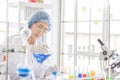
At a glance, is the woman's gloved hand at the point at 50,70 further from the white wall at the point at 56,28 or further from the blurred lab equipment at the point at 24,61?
the white wall at the point at 56,28

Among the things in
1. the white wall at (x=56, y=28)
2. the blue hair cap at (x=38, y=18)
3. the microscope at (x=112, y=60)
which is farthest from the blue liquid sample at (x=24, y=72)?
the white wall at (x=56, y=28)

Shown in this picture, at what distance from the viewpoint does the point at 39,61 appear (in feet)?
7.75

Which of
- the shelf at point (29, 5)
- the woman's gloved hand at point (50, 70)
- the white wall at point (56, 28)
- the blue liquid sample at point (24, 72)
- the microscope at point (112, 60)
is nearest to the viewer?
the blue liquid sample at point (24, 72)

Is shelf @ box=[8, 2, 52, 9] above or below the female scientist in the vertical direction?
above

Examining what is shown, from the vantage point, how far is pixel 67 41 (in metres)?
4.92

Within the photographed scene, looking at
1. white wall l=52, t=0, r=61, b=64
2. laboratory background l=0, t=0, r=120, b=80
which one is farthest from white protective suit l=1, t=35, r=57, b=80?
white wall l=52, t=0, r=61, b=64

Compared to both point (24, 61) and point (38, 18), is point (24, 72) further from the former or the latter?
point (38, 18)

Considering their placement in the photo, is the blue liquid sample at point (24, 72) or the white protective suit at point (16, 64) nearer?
the blue liquid sample at point (24, 72)

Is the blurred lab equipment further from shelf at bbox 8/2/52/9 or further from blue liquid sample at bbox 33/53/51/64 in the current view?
shelf at bbox 8/2/52/9

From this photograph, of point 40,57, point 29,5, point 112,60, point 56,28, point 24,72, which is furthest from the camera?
point 56,28

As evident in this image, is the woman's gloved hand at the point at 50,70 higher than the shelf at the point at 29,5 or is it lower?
lower

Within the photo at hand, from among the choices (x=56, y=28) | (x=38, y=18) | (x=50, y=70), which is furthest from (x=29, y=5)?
(x=50, y=70)

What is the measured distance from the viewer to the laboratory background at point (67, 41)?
236 cm

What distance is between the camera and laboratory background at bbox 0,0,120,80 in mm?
2355
